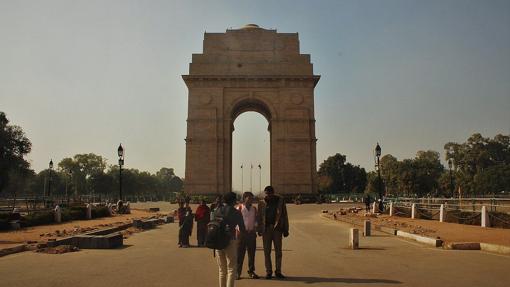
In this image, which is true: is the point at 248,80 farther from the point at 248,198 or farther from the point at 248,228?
the point at 248,228

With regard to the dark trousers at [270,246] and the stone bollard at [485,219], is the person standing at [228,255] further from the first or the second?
the stone bollard at [485,219]

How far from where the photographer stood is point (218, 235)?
23.3 ft

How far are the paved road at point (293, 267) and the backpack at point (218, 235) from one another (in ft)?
5.12

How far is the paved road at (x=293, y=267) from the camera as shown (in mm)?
8508

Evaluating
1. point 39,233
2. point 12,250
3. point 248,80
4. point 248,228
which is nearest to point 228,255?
point 248,228

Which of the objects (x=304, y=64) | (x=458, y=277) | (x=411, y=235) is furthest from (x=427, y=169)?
(x=458, y=277)

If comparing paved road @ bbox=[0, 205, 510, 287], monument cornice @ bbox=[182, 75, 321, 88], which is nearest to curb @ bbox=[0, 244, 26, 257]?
paved road @ bbox=[0, 205, 510, 287]

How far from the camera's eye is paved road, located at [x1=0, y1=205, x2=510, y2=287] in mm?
8508

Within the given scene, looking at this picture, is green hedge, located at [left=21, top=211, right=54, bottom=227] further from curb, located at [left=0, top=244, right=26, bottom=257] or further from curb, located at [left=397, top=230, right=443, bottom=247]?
curb, located at [left=397, top=230, right=443, bottom=247]

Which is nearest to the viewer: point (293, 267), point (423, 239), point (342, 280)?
point (342, 280)

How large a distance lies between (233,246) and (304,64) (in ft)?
168

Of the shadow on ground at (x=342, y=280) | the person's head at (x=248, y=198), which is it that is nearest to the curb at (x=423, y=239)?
the shadow on ground at (x=342, y=280)

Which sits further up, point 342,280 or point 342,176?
point 342,176

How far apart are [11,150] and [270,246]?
52.1m
